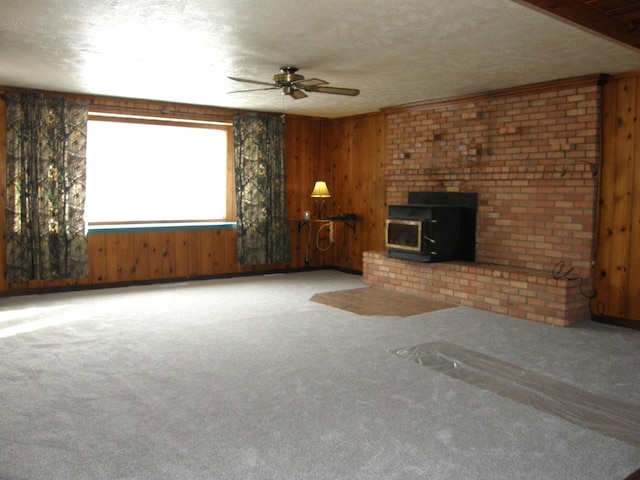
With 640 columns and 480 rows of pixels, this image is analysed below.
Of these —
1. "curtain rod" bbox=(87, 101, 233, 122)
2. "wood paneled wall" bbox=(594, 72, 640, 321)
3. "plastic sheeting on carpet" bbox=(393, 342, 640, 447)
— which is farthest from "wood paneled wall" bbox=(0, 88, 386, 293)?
"plastic sheeting on carpet" bbox=(393, 342, 640, 447)

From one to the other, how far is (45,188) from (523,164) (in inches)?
203

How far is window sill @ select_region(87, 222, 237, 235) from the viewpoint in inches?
249

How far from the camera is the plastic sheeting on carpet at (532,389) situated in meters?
2.69

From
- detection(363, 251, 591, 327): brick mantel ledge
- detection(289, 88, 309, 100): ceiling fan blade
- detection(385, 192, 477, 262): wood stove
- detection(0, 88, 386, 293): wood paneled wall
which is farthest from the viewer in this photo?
detection(0, 88, 386, 293): wood paneled wall

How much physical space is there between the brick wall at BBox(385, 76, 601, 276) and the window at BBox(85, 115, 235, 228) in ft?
8.92

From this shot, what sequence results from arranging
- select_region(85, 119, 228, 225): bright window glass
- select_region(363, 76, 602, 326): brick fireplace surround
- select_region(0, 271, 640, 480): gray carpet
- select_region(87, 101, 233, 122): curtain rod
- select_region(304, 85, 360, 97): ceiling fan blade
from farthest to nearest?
select_region(85, 119, 228, 225): bright window glass < select_region(87, 101, 233, 122): curtain rod < select_region(363, 76, 602, 326): brick fireplace surround < select_region(304, 85, 360, 97): ceiling fan blade < select_region(0, 271, 640, 480): gray carpet

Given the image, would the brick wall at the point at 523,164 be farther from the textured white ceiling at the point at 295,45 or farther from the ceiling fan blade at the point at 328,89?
the ceiling fan blade at the point at 328,89

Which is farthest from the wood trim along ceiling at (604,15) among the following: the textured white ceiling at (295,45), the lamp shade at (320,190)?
the lamp shade at (320,190)

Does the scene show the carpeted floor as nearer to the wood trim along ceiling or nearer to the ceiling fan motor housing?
the ceiling fan motor housing

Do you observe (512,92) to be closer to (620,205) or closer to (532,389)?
(620,205)

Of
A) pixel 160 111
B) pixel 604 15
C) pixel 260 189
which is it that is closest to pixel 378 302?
pixel 260 189

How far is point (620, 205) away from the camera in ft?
15.6

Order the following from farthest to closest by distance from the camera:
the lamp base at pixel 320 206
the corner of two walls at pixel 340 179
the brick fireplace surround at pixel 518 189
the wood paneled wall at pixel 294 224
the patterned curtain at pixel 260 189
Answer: the lamp base at pixel 320 206, the corner of two walls at pixel 340 179, the patterned curtain at pixel 260 189, the wood paneled wall at pixel 294 224, the brick fireplace surround at pixel 518 189

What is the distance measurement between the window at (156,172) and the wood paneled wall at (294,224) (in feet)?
0.81
